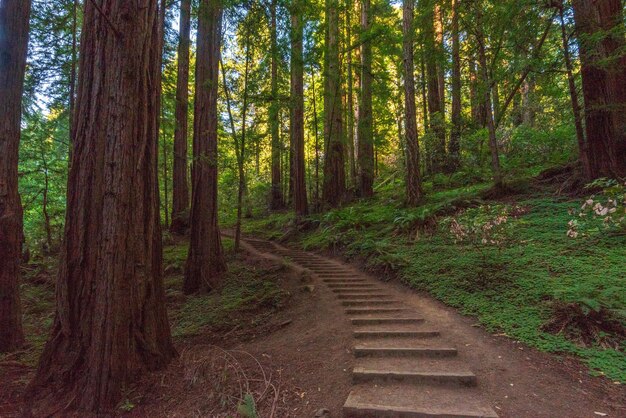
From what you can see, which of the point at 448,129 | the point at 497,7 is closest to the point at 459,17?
the point at 497,7

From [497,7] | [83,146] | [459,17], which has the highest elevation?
[459,17]

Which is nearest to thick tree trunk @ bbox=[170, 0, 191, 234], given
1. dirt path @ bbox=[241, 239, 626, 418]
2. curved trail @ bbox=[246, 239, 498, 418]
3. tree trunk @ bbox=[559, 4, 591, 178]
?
curved trail @ bbox=[246, 239, 498, 418]

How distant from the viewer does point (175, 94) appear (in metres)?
11.9

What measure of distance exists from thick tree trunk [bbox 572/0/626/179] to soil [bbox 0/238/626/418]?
5.27 metres

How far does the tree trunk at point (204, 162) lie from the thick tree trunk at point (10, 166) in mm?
3214

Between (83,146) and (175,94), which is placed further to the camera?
(175,94)

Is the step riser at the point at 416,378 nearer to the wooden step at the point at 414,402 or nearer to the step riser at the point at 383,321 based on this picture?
the wooden step at the point at 414,402

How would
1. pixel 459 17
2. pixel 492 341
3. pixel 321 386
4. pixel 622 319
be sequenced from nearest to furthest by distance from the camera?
pixel 321 386, pixel 622 319, pixel 492 341, pixel 459 17

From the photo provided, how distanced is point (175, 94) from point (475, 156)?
446 inches

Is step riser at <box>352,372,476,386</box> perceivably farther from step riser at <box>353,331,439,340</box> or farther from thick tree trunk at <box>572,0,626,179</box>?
thick tree trunk at <box>572,0,626,179</box>

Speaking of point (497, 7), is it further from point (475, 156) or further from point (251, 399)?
point (251, 399)

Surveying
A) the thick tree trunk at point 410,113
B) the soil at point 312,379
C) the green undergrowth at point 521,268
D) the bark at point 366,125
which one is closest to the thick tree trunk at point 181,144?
the green undergrowth at point 521,268

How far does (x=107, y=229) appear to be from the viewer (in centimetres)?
360

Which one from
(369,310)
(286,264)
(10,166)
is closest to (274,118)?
(286,264)
